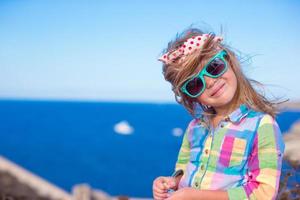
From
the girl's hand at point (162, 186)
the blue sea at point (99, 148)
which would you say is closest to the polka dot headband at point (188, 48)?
the girl's hand at point (162, 186)

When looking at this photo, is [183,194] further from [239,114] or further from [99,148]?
[99,148]

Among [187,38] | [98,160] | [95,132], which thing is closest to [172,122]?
[98,160]

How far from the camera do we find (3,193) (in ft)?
11.1

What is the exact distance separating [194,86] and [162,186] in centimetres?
33

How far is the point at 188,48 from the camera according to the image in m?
1.21

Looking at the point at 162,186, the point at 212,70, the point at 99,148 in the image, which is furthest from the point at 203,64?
the point at 99,148

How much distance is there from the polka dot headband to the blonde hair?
0.03ft

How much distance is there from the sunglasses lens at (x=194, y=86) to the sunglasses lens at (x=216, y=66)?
0.04m

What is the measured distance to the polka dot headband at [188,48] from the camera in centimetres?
121

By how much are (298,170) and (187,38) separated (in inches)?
49.5

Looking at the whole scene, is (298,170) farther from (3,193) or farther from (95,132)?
(95,132)

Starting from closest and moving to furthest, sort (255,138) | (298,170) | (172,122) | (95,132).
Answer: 1. (255,138)
2. (298,170)
3. (172,122)
4. (95,132)

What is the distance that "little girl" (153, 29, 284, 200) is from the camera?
111cm

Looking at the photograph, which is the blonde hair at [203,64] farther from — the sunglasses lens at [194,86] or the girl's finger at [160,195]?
the girl's finger at [160,195]
